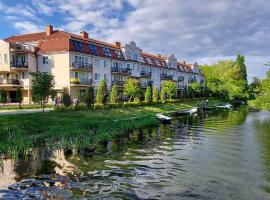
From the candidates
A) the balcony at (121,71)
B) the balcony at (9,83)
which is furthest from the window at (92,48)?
the balcony at (9,83)

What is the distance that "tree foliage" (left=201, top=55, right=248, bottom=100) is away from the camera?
8931 cm

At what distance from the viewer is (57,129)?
23.8 meters

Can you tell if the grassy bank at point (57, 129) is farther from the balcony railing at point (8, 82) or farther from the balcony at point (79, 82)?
the balcony railing at point (8, 82)

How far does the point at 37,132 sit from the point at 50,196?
13418mm

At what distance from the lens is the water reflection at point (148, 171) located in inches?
451

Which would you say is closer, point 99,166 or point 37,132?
point 99,166

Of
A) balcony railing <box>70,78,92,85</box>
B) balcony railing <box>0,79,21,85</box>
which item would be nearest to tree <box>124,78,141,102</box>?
balcony railing <box>70,78,92,85</box>

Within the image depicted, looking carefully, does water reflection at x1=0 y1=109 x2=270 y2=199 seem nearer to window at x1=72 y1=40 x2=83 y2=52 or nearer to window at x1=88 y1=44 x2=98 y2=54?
window at x1=72 y1=40 x2=83 y2=52

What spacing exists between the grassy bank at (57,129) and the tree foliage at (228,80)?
2416 inches

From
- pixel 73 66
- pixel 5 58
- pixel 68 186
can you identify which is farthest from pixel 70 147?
pixel 5 58

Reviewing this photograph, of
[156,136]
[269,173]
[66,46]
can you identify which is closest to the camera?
[269,173]

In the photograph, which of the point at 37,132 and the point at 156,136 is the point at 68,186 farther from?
the point at 156,136

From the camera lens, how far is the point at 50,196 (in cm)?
1088

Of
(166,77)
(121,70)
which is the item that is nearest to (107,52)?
(121,70)
